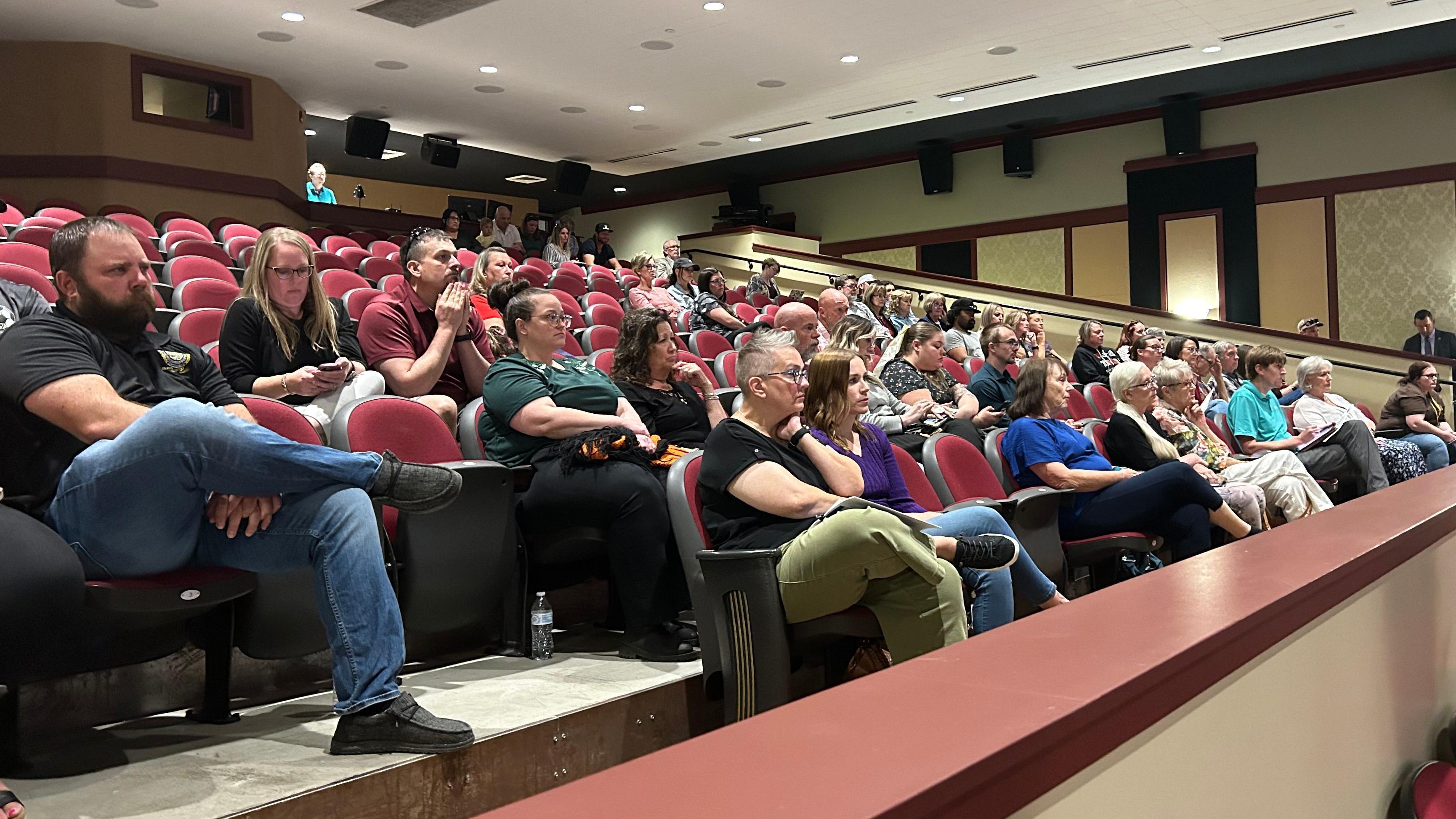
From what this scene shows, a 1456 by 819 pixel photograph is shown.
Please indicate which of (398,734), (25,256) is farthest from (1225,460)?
(25,256)

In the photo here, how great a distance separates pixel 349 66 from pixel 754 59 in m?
3.04

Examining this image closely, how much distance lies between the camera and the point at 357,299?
4426 mm

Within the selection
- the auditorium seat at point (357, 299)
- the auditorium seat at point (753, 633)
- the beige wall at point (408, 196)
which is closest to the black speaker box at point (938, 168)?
the beige wall at point (408, 196)

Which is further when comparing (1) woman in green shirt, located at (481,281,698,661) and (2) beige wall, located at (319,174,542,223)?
(2) beige wall, located at (319,174,542,223)

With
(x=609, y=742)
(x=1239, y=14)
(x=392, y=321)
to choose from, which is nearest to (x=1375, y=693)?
(x=609, y=742)

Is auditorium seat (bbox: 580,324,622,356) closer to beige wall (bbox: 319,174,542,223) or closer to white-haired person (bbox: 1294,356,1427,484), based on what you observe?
white-haired person (bbox: 1294,356,1427,484)

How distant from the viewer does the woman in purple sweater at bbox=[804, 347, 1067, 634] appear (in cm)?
218

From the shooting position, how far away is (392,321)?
9.00 ft

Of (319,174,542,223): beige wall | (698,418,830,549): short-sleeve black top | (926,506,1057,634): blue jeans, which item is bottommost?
(926,506,1057,634): blue jeans

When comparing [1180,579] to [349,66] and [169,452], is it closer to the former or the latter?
[169,452]

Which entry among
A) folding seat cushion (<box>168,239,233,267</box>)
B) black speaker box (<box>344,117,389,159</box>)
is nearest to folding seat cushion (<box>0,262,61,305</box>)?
folding seat cushion (<box>168,239,233,267</box>)

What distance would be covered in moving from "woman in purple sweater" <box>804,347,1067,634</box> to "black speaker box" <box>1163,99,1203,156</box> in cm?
855

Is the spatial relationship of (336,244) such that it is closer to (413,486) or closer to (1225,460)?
(1225,460)

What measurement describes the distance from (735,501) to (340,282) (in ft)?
10.9
